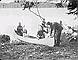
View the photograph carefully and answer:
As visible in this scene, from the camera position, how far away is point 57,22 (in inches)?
90.4

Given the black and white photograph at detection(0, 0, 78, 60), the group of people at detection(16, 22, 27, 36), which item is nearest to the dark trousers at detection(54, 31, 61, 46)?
the black and white photograph at detection(0, 0, 78, 60)

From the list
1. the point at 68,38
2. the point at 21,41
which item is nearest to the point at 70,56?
the point at 68,38

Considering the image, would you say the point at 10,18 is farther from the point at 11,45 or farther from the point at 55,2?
the point at 55,2

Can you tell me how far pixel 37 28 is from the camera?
2.29 meters

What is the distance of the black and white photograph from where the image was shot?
2277 mm

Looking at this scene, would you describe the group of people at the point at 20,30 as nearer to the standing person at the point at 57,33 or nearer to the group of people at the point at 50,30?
the group of people at the point at 50,30

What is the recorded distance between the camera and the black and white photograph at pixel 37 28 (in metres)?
2.28

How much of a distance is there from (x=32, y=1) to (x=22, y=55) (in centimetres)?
52

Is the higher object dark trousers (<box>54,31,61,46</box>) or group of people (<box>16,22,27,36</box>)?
group of people (<box>16,22,27,36</box>)

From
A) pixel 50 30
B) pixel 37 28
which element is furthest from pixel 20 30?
pixel 50 30

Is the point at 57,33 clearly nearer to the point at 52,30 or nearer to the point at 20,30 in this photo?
the point at 52,30

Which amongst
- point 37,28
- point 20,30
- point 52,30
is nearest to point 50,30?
point 52,30

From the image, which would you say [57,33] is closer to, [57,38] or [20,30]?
[57,38]

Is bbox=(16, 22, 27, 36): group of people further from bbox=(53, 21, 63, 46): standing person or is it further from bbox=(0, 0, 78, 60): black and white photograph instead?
bbox=(53, 21, 63, 46): standing person
